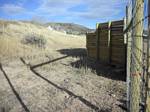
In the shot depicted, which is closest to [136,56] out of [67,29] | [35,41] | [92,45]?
[92,45]

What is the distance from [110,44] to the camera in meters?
12.7

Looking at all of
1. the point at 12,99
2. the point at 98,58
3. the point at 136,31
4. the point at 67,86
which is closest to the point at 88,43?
the point at 98,58

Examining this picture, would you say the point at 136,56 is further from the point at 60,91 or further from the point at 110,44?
the point at 110,44

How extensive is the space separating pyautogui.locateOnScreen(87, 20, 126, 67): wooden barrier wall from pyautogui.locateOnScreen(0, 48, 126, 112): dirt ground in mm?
597

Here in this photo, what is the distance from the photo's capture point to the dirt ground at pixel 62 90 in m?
7.05

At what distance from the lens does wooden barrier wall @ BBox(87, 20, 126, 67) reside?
37.6 feet

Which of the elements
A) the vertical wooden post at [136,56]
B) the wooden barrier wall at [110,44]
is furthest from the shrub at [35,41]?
the vertical wooden post at [136,56]

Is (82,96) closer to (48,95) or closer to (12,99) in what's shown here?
(48,95)

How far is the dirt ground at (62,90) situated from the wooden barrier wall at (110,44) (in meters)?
0.60

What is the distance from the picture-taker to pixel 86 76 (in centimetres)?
1062

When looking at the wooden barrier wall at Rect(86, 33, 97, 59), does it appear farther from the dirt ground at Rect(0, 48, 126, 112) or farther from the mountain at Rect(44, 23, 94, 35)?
the mountain at Rect(44, 23, 94, 35)

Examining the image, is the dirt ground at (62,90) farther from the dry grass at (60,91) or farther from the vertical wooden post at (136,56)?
the vertical wooden post at (136,56)

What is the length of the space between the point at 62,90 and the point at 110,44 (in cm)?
478

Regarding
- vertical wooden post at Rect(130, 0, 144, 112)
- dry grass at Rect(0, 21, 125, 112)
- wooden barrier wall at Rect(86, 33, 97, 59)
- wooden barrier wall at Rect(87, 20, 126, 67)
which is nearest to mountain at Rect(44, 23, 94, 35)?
wooden barrier wall at Rect(86, 33, 97, 59)
